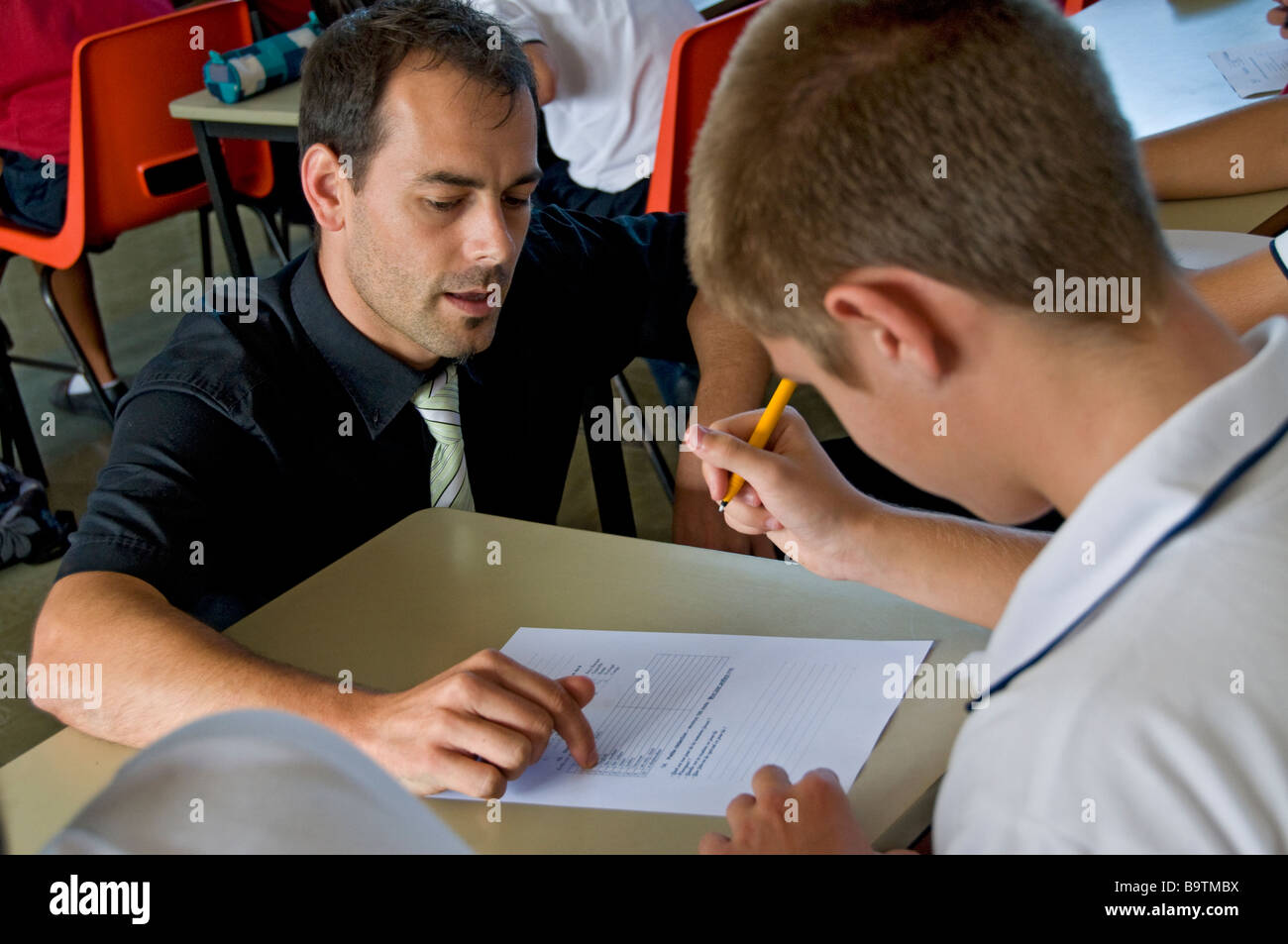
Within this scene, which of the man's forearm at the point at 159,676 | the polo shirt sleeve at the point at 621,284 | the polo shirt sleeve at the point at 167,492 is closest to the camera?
the man's forearm at the point at 159,676

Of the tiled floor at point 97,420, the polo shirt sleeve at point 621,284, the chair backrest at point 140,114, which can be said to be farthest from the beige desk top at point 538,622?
the chair backrest at point 140,114

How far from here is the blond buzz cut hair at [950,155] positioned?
68cm

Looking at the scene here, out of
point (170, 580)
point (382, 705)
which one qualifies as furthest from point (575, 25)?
point (382, 705)

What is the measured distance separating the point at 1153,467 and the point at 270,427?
1041 millimetres

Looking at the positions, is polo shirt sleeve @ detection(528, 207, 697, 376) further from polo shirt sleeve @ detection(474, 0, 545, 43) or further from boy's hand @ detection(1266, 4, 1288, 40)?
boy's hand @ detection(1266, 4, 1288, 40)

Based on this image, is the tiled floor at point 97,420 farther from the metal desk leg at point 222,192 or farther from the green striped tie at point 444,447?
the green striped tie at point 444,447

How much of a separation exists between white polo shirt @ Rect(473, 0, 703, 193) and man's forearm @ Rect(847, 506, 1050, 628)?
1816 mm

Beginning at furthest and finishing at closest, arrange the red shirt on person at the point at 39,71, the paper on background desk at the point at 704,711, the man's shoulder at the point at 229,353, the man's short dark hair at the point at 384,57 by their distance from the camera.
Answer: the red shirt on person at the point at 39,71, the man's short dark hair at the point at 384,57, the man's shoulder at the point at 229,353, the paper on background desk at the point at 704,711

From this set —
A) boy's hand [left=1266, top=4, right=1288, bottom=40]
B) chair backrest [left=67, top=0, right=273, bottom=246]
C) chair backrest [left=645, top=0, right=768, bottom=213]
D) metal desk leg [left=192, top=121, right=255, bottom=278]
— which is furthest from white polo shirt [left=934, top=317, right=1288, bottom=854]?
chair backrest [left=67, top=0, right=273, bottom=246]

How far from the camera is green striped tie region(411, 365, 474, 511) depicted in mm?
1553

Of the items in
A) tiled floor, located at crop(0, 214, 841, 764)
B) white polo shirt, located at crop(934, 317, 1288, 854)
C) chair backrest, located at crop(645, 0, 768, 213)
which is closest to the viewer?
white polo shirt, located at crop(934, 317, 1288, 854)

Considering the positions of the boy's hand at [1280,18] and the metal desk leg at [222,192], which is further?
the metal desk leg at [222,192]
